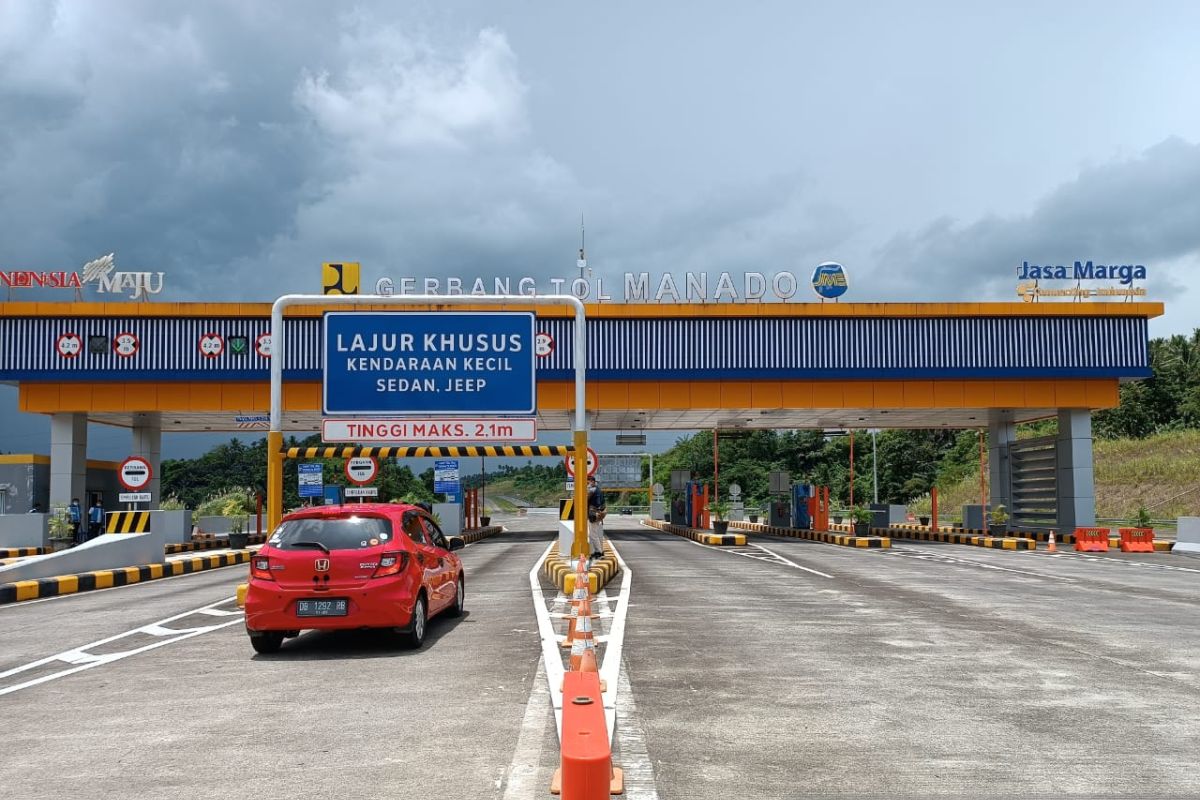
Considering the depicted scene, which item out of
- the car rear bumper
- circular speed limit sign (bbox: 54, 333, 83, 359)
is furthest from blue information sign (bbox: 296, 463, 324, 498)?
the car rear bumper

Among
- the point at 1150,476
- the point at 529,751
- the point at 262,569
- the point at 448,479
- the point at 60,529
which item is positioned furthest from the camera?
the point at 1150,476

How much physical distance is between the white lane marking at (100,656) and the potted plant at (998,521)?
3182cm

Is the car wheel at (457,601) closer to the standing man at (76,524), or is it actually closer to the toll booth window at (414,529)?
the toll booth window at (414,529)

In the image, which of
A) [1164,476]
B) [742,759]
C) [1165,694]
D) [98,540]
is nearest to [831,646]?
[1165,694]

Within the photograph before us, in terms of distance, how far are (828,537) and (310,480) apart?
20.3 m

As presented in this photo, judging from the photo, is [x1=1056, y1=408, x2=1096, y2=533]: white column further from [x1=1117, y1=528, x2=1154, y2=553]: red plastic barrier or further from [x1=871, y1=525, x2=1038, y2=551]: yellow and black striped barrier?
[x1=1117, y1=528, x2=1154, y2=553]: red plastic barrier

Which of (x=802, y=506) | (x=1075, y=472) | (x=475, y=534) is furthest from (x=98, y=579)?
(x=802, y=506)

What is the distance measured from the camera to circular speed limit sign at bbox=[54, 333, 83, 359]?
35469 mm

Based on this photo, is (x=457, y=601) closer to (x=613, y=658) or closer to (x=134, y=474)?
(x=613, y=658)

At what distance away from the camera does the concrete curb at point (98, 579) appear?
17797mm

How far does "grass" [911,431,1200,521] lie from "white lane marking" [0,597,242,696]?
5100 centimetres

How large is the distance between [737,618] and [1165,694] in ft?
17.9

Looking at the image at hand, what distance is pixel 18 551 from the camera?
3014 centimetres

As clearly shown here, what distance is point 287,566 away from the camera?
32.6 feet
